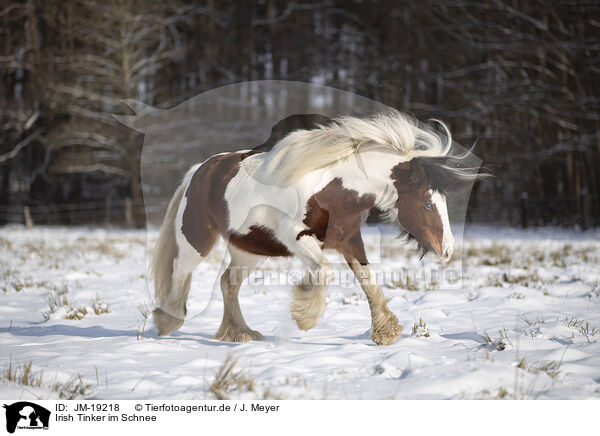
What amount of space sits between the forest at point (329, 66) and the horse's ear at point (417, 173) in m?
10.1

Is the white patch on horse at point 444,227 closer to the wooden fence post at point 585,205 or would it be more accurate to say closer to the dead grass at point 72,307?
the dead grass at point 72,307

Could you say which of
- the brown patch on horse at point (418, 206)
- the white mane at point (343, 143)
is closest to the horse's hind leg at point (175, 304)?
the white mane at point (343, 143)

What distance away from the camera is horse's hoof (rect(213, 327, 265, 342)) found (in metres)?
3.36

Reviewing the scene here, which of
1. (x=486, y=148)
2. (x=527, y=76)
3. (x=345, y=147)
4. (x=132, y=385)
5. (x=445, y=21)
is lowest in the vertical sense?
(x=132, y=385)

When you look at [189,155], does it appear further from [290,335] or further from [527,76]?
[527,76]

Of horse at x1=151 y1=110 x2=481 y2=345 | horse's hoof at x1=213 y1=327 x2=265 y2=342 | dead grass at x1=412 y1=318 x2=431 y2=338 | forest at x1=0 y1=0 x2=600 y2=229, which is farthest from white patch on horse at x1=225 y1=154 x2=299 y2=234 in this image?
forest at x1=0 y1=0 x2=600 y2=229

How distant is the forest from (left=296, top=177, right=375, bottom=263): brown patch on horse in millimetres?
10147

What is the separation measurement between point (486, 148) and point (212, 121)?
15175 mm

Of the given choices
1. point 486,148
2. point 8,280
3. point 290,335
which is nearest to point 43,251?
point 8,280

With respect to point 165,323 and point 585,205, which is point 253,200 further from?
point 585,205

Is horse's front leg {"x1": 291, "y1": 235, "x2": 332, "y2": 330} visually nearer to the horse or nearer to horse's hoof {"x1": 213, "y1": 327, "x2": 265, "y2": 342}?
the horse

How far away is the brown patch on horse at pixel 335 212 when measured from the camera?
2906 mm

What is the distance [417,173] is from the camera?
2.90m

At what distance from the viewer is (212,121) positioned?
11.2 ft
